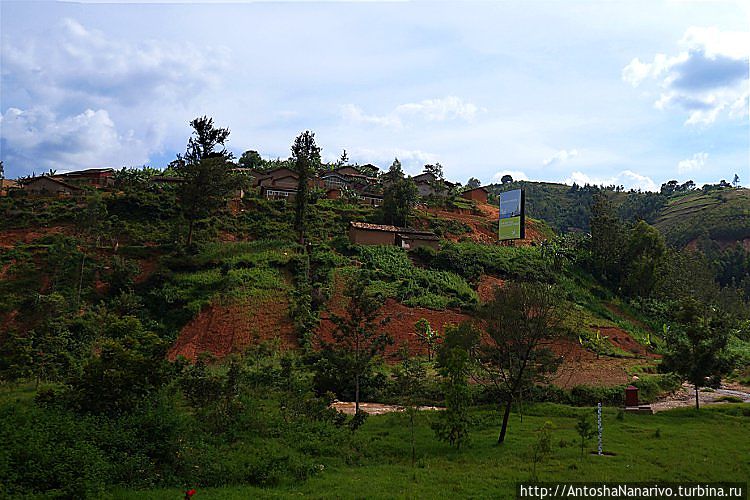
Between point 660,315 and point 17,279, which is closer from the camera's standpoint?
point 17,279

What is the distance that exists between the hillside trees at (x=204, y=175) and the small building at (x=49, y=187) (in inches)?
652

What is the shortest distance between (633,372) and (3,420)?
30.3m

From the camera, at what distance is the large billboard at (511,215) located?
51.6 m

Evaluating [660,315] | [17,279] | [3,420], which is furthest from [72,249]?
[660,315]

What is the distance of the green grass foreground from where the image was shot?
1239 cm

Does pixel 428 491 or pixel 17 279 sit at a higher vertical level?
pixel 17 279

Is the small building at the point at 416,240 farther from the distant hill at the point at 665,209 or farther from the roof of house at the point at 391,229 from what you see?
the distant hill at the point at 665,209

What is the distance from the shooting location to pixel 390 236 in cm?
5003

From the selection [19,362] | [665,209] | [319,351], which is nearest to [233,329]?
[319,351]

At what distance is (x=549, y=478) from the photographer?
43.5ft

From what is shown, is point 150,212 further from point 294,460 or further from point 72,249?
point 294,460

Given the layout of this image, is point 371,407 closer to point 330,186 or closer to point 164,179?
point 164,179

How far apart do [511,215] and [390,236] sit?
39.0 feet

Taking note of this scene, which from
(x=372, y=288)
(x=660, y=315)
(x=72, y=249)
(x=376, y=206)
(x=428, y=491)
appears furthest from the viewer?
(x=376, y=206)
